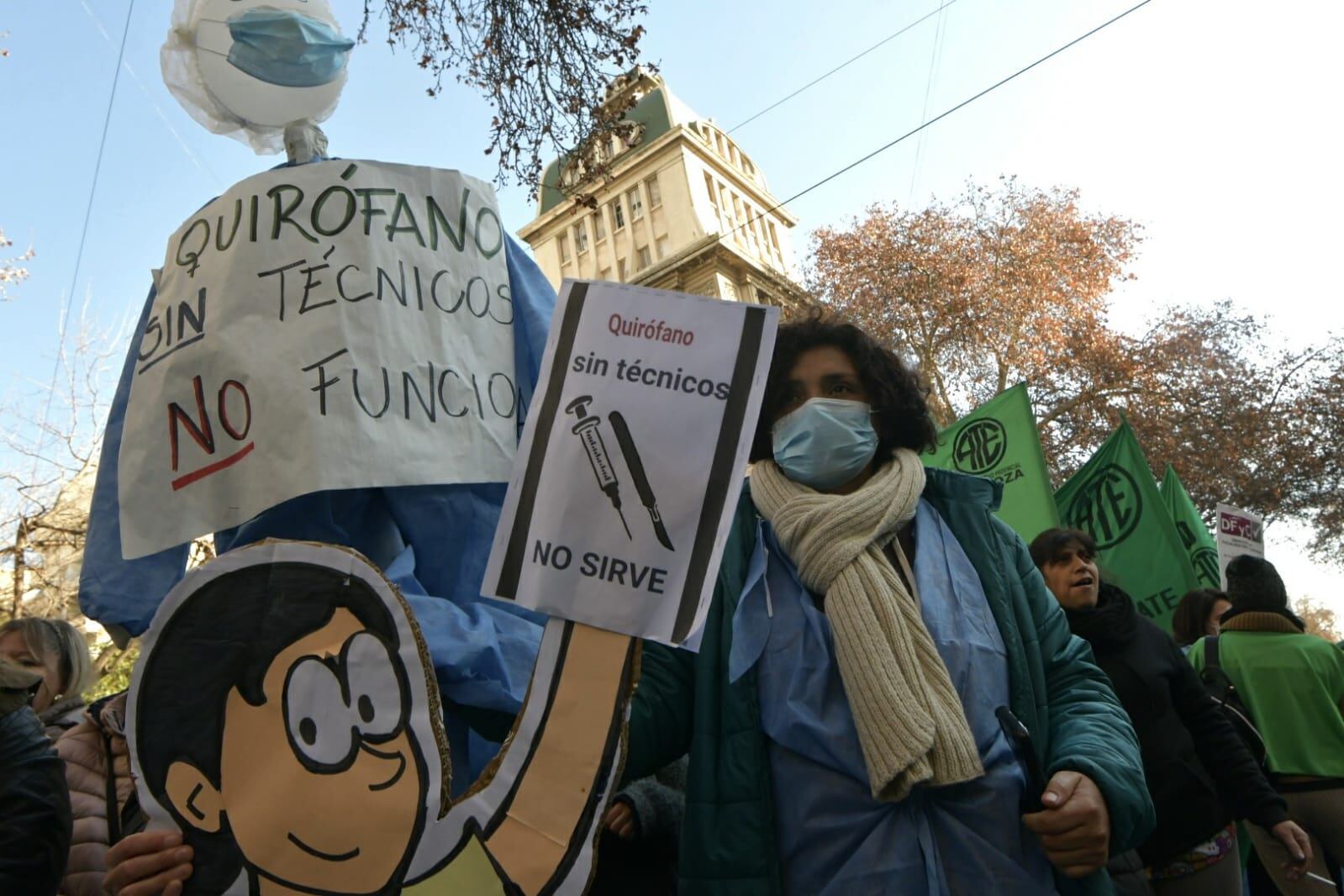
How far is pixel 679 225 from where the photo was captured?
A: 99.6ft

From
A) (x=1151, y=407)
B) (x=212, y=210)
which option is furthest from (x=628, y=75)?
(x=1151, y=407)

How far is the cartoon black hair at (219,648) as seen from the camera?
115 centimetres

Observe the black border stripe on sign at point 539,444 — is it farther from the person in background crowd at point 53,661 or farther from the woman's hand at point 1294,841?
the woman's hand at point 1294,841

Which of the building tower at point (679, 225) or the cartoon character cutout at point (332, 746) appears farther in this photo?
the building tower at point (679, 225)

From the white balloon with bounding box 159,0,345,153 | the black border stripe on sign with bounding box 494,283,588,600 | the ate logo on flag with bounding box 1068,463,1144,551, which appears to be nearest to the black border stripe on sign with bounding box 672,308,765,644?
the black border stripe on sign with bounding box 494,283,588,600

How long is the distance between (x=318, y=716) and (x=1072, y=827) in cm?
103

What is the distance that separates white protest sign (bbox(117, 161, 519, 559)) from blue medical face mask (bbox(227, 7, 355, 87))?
1.13 ft

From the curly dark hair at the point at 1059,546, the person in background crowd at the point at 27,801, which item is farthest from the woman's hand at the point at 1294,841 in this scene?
the person in background crowd at the point at 27,801

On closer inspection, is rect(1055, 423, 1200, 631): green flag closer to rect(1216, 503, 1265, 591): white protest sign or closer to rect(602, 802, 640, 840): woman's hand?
rect(1216, 503, 1265, 591): white protest sign

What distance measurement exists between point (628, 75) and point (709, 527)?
12.5 ft

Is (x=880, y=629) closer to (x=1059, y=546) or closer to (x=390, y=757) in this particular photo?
(x=390, y=757)

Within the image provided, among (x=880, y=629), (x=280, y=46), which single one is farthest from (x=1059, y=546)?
(x=280, y=46)

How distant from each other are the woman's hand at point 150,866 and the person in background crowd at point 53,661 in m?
1.94

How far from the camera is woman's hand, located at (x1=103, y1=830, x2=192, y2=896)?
1100 millimetres
